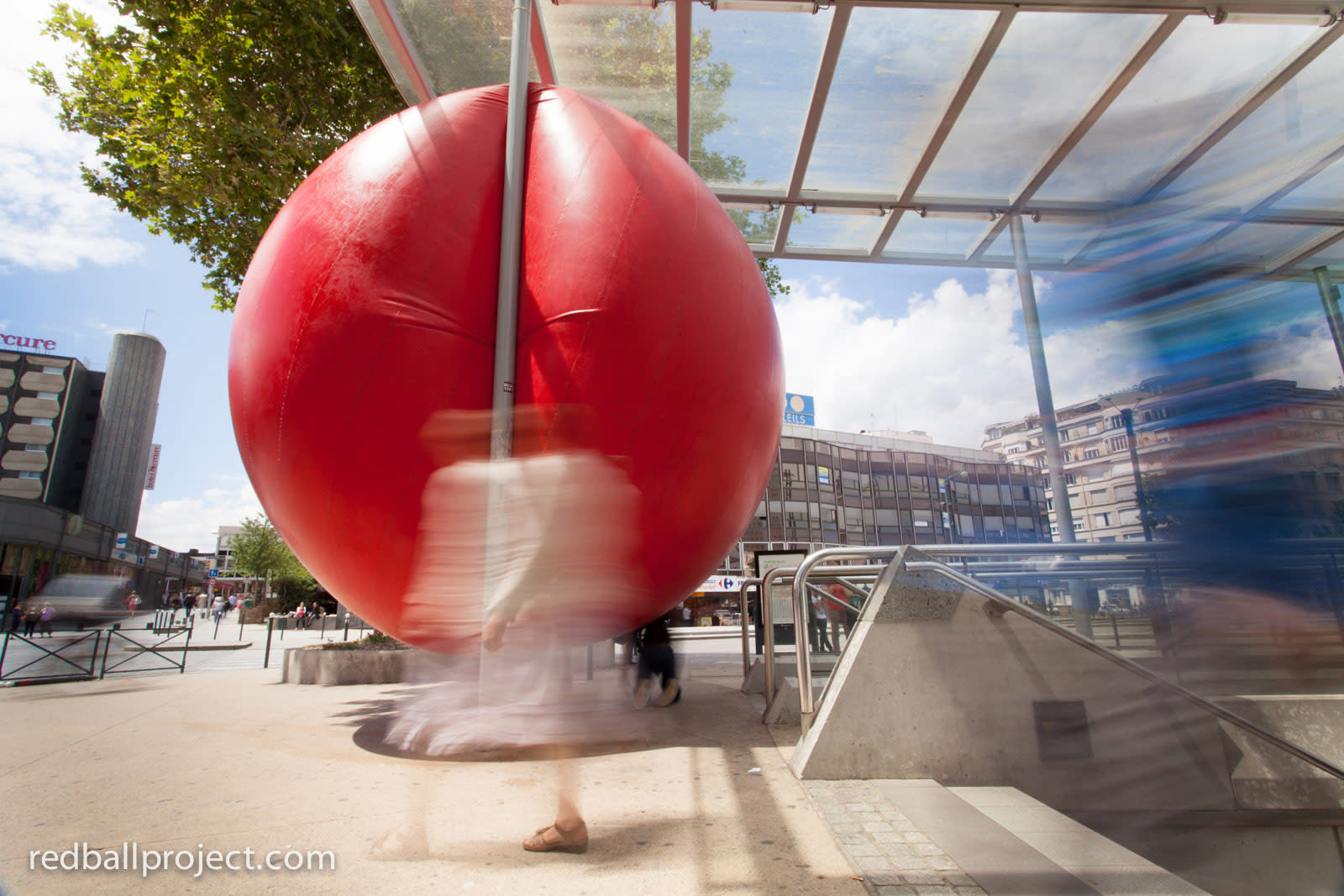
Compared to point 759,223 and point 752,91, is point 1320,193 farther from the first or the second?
point 759,223

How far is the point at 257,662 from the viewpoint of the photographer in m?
12.2

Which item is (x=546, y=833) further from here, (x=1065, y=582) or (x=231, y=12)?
(x=231, y=12)

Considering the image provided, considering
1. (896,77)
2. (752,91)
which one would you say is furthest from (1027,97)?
(752,91)

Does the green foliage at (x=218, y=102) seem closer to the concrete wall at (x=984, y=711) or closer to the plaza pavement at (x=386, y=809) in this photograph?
the plaza pavement at (x=386, y=809)

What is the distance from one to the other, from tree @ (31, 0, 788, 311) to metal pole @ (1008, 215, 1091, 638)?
425 cm

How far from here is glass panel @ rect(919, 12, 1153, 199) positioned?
593 centimetres

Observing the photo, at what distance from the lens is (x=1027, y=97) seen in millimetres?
6730

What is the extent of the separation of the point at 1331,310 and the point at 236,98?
1009cm

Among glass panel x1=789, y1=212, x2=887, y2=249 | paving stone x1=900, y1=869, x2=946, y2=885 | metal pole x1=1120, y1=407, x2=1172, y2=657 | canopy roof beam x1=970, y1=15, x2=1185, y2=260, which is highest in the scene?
glass panel x1=789, y1=212, x2=887, y2=249

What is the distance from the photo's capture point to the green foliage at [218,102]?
7668mm

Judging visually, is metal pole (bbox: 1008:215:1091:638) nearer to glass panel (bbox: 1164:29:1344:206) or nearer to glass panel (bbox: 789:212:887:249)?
glass panel (bbox: 1164:29:1344:206)

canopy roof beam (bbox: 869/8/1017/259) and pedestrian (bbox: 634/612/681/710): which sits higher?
canopy roof beam (bbox: 869/8/1017/259)

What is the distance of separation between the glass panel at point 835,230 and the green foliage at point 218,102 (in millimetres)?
5982

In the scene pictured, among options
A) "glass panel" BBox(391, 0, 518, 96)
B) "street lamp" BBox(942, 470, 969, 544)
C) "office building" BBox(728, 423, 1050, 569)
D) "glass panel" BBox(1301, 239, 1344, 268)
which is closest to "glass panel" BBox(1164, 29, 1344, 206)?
"glass panel" BBox(1301, 239, 1344, 268)
